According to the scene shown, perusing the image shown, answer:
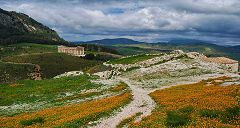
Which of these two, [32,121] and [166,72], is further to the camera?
[166,72]

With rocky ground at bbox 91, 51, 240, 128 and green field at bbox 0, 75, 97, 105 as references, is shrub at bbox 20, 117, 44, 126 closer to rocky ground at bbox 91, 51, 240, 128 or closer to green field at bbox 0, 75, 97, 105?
green field at bbox 0, 75, 97, 105

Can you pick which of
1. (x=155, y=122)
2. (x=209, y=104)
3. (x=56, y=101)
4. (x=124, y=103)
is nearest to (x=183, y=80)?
(x=56, y=101)

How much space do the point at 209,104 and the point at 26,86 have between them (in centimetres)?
6062

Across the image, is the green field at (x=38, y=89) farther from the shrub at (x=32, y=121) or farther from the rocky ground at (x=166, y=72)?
the shrub at (x=32, y=121)

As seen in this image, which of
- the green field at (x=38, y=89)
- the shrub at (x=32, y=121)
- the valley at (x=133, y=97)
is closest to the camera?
the valley at (x=133, y=97)

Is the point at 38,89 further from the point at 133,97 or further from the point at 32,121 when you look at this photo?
the point at 32,121

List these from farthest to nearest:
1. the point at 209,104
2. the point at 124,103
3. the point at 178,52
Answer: the point at 178,52 < the point at 124,103 < the point at 209,104

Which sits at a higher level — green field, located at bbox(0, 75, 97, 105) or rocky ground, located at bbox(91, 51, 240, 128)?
rocky ground, located at bbox(91, 51, 240, 128)

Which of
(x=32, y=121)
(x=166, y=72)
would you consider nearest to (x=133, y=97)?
(x=32, y=121)

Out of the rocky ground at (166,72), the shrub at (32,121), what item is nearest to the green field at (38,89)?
the rocky ground at (166,72)

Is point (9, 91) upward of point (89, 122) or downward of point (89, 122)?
downward

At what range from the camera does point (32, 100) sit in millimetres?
69562

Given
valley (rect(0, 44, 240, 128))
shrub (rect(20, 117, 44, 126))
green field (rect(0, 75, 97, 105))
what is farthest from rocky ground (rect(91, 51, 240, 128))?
shrub (rect(20, 117, 44, 126))

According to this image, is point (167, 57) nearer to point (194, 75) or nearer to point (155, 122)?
point (194, 75)
